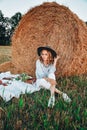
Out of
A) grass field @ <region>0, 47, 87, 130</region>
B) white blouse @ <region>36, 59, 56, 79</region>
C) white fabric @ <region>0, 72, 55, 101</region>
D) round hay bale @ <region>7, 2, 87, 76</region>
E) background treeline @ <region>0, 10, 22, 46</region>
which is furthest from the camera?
Answer: background treeline @ <region>0, 10, 22, 46</region>

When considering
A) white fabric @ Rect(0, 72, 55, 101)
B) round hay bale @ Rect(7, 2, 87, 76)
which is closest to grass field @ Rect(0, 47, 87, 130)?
white fabric @ Rect(0, 72, 55, 101)

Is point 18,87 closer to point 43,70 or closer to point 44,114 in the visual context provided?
point 43,70

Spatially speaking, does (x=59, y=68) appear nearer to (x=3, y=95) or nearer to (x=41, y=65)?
(x=41, y=65)

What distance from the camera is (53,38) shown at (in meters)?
8.89

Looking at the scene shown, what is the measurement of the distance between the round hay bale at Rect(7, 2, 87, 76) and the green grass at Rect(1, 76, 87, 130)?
226cm

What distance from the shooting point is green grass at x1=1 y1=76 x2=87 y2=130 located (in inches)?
167

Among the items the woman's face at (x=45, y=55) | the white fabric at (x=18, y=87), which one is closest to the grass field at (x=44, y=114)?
the white fabric at (x=18, y=87)

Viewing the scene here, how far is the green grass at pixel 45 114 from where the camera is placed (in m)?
4.25

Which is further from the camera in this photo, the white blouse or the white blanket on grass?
the white blouse

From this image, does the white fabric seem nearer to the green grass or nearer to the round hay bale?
the green grass

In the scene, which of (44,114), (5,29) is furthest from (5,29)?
(44,114)

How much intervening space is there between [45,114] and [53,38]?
4.35 metres

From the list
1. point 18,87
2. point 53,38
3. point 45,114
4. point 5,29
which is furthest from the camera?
point 5,29

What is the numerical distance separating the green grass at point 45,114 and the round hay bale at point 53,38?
2257 mm
